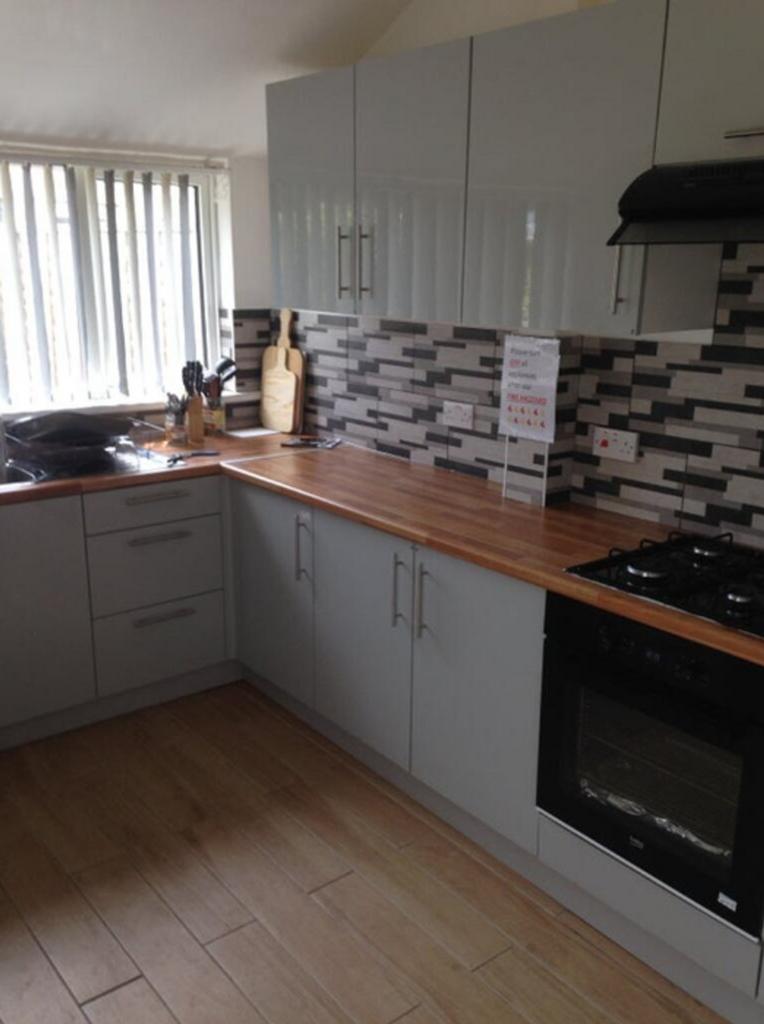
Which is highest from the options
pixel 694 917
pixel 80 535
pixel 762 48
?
pixel 762 48

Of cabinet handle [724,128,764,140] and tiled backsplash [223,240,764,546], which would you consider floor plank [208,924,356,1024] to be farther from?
cabinet handle [724,128,764,140]

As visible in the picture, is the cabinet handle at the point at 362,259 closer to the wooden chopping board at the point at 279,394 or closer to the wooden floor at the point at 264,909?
the wooden chopping board at the point at 279,394

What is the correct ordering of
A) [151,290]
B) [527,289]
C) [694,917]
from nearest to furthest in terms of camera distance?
[694,917], [527,289], [151,290]

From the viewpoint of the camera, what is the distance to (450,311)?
2580mm

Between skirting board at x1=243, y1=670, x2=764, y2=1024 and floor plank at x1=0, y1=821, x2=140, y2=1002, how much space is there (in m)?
0.94

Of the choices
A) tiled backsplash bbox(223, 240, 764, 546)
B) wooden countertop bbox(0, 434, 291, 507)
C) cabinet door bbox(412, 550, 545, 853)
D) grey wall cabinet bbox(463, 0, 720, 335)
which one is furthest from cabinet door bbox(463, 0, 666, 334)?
wooden countertop bbox(0, 434, 291, 507)

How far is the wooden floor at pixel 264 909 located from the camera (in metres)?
1.97

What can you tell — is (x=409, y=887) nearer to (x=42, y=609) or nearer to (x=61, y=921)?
(x=61, y=921)

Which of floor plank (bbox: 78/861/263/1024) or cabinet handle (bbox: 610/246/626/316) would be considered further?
cabinet handle (bbox: 610/246/626/316)

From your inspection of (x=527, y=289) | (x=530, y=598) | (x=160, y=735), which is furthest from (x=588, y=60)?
(x=160, y=735)

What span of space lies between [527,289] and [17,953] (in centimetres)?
205

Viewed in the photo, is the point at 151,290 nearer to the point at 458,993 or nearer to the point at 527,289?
the point at 527,289

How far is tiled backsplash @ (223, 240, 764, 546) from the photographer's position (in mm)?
2242

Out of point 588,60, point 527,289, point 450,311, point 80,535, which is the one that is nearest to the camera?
point 588,60
